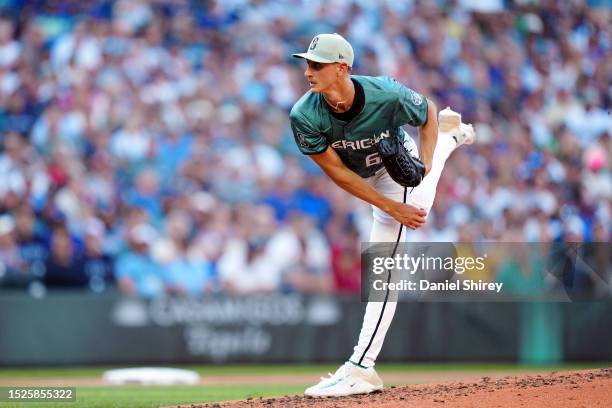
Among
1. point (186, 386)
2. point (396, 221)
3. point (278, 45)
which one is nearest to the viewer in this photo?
point (396, 221)

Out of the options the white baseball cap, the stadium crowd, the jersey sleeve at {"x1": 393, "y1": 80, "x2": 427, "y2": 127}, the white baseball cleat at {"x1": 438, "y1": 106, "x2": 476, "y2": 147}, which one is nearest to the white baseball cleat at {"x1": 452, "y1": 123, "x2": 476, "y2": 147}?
the white baseball cleat at {"x1": 438, "y1": 106, "x2": 476, "y2": 147}

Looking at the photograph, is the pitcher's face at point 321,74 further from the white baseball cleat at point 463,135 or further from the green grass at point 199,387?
the green grass at point 199,387

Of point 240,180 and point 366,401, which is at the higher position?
point 240,180

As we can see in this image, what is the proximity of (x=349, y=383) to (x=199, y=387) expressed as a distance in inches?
137

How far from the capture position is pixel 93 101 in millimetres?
13000

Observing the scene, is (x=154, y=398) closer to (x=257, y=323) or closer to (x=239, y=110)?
(x=257, y=323)

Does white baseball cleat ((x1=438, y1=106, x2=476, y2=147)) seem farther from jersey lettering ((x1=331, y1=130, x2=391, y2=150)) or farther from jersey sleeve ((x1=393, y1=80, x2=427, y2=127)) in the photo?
jersey lettering ((x1=331, y1=130, x2=391, y2=150))

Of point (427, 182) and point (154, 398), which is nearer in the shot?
point (427, 182)

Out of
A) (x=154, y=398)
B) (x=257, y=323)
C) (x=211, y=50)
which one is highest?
(x=211, y=50)

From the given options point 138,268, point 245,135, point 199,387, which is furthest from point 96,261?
point 245,135

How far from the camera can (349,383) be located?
20.9ft

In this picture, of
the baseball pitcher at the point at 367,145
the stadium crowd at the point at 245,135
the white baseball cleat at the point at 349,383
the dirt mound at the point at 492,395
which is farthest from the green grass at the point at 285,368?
the baseball pitcher at the point at 367,145

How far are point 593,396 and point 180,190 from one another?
7328 mm

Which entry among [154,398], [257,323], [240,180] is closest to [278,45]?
[240,180]
